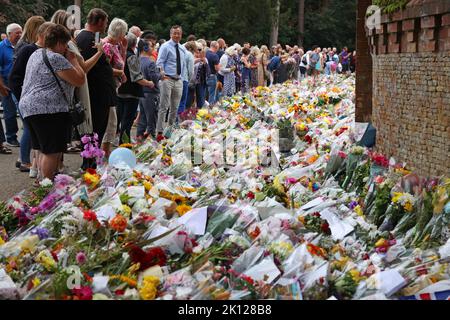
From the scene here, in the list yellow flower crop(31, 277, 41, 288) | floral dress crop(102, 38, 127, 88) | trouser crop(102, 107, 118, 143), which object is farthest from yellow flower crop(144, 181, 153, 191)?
floral dress crop(102, 38, 127, 88)

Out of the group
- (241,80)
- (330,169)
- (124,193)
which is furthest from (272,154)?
(241,80)

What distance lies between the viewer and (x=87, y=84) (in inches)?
396

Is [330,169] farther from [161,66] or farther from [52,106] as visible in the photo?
[161,66]

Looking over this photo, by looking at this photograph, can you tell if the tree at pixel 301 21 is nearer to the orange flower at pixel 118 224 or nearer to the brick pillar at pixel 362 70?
the brick pillar at pixel 362 70

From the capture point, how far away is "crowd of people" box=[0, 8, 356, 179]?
881 cm

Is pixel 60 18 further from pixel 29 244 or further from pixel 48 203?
pixel 29 244

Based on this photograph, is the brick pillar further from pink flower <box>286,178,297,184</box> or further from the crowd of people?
pink flower <box>286,178,297,184</box>

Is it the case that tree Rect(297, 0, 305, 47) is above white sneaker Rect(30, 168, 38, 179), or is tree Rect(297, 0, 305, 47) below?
below

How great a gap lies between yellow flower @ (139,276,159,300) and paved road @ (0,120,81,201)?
445cm

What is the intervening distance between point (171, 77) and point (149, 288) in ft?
32.7

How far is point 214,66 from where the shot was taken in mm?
20719

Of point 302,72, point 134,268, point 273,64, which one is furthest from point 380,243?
point 302,72

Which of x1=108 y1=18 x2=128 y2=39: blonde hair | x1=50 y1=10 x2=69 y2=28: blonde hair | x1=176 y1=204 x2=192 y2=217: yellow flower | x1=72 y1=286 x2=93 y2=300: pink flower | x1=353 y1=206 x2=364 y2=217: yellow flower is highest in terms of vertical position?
x1=50 y1=10 x2=69 y2=28: blonde hair

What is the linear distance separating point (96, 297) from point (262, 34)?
50800 mm
